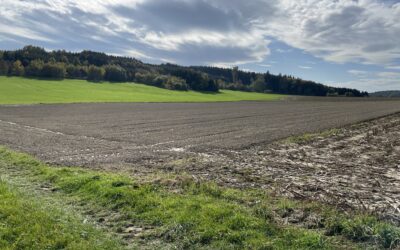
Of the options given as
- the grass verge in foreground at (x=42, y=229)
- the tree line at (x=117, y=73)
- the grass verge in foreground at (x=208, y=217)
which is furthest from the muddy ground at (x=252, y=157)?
the tree line at (x=117, y=73)

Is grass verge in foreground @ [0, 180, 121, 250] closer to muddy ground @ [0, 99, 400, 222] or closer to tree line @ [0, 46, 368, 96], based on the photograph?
muddy ground @ [0, 99, 400, 222]

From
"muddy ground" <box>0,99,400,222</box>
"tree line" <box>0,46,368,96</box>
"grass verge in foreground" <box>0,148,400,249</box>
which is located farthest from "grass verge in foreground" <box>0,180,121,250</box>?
"tree line" <box>0,46,368,96</box>

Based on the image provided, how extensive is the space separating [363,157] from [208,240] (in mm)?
12461

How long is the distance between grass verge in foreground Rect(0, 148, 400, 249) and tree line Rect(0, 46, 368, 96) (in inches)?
4271

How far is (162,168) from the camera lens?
1323 cm

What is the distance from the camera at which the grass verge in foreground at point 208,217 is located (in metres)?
6.53

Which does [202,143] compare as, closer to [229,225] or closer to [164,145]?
[164,145]

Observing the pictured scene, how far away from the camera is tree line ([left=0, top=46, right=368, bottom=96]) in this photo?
11042 cm

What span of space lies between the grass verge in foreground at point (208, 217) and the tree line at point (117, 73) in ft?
356

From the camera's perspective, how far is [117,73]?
448ft

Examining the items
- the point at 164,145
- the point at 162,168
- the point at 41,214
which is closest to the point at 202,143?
the point at 164,145

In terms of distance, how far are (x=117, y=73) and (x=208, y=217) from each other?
13441 cm

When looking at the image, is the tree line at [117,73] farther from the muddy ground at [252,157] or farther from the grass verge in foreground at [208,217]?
the grass verge in foreground at [208,217]

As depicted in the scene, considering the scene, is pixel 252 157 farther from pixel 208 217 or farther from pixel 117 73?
pixel 117 73
